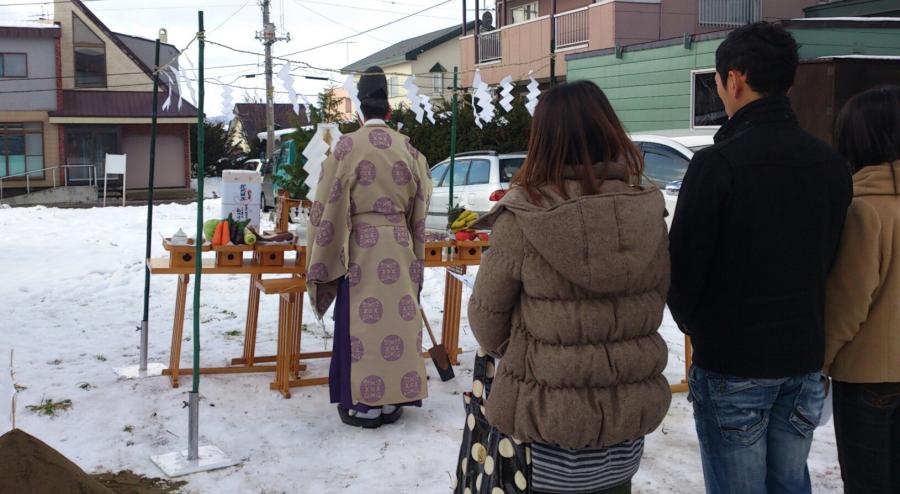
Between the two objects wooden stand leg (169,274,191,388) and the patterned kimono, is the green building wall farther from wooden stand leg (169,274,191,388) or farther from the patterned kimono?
the patterned kimono

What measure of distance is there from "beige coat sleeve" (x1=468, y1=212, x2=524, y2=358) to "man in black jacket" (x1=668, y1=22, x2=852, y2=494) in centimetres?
44

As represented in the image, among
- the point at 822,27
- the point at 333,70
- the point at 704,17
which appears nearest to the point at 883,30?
the point at 822,27

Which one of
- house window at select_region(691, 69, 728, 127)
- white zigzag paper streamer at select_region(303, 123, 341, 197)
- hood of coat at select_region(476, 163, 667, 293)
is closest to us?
hood of coat at select_region(476, 163, 667, 293)

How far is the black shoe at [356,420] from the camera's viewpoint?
4629 millimetres

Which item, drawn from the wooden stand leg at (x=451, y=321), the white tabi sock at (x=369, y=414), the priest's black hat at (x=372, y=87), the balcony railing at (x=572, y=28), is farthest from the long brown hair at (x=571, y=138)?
the balcony railing at (x=572, y=28)

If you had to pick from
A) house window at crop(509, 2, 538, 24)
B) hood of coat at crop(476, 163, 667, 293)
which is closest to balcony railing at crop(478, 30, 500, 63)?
house window at crop(509, 2, 538, 24)

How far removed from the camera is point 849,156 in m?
2.61

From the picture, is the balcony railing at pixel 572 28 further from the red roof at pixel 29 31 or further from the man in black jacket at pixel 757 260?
the man in black jacket at pixel 757 260

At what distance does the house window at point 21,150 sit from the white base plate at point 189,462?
90.8ft

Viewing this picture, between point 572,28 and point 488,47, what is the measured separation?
3.90 metres

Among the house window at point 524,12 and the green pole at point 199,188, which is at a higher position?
the house window at point 524,12

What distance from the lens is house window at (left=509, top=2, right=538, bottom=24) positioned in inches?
980

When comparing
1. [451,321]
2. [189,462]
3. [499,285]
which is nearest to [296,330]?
[451,321]

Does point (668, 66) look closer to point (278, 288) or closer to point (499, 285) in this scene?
point (278, 288)
